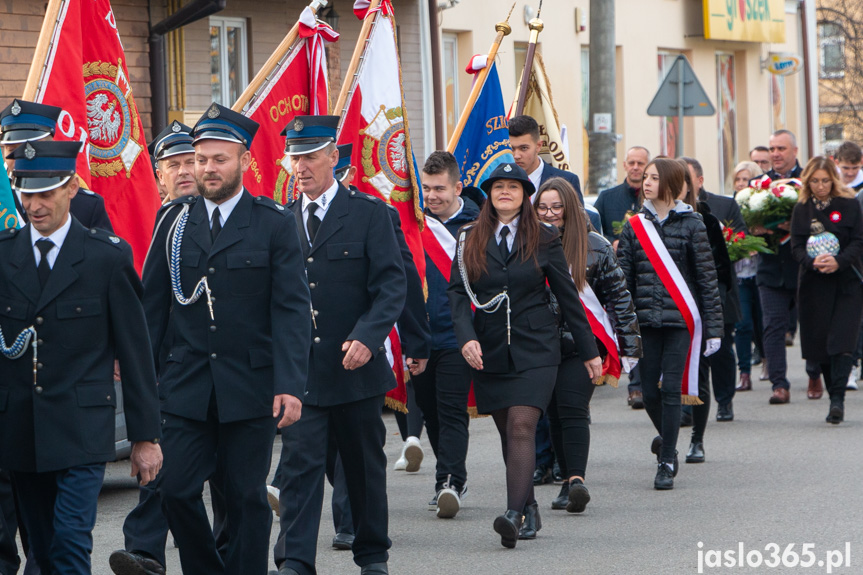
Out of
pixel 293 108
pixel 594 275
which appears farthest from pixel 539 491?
pixel 293 108

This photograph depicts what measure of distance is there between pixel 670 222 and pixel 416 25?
10.9 meters

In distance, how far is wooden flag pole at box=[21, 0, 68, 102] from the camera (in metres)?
8.20

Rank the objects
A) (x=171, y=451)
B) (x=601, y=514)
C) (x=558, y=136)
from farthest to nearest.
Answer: (x=558, y=136) < (x=601, y=514) < (x=171, y=451)

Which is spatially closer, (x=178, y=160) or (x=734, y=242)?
(x=178, y=160)

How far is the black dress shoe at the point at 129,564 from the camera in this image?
6.43 meters

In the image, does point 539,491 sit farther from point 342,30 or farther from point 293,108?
point 342,30

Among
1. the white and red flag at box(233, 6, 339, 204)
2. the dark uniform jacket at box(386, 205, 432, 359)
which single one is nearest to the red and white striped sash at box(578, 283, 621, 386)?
the dark uniform jacket at box(386, 205, 432, 359)

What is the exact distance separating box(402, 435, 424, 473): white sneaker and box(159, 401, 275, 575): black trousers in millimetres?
3897

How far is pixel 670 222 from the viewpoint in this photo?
941cm

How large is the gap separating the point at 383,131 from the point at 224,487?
4264 millimetres

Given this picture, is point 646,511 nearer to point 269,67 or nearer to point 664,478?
point 664,478

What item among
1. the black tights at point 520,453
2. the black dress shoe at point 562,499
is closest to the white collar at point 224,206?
the black tights at point 520,453

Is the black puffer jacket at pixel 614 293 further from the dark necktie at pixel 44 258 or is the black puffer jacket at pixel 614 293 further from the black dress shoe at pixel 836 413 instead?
the dark necktie at pixel 44 258

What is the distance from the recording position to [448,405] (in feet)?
27.8
